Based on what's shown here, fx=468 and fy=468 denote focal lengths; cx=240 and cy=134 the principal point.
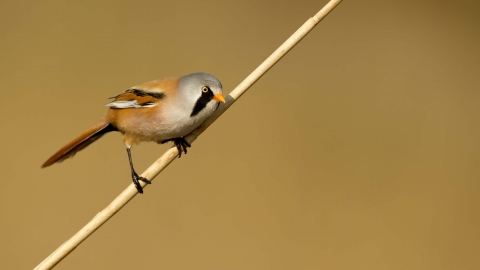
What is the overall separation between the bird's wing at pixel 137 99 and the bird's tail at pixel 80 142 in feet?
0.34

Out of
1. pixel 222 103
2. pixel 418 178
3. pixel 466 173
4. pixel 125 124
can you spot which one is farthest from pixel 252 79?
pixel 466 173

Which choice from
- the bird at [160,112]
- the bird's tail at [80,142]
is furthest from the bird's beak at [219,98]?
the bird's tail at [80,142]

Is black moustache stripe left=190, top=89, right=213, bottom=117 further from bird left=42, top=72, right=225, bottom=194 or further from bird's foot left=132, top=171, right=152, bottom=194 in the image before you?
bird's foot left=132, top=171, right=152, bottom=194

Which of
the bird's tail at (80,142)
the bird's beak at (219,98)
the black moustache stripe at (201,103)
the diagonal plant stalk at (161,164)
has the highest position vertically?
the bird's tail at (80,142)

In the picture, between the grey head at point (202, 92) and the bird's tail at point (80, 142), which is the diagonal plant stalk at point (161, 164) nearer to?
the grey head at point (202, 92)

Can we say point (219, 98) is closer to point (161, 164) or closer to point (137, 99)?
point (161, 164)

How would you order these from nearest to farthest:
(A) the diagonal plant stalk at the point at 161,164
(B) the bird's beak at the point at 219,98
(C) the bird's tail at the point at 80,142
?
(A) the diagonal plant stalk at the point at 161,164 < (B) the bird's beak at the point at 219,98 < (C) the bird's tail at the point at 80,142

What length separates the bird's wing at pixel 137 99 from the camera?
5.76 feet

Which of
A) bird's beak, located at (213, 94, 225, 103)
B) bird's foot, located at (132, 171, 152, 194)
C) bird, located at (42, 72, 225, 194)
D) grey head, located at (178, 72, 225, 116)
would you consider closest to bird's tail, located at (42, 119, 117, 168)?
bird, located at (42, 72, 225, 194)

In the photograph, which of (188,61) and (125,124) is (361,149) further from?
(125,124)

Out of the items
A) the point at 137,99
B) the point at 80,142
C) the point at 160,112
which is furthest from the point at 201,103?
the point at 80,142

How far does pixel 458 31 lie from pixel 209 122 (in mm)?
3036

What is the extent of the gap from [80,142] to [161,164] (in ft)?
1.49

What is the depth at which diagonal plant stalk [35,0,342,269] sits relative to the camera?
130 centimetres
